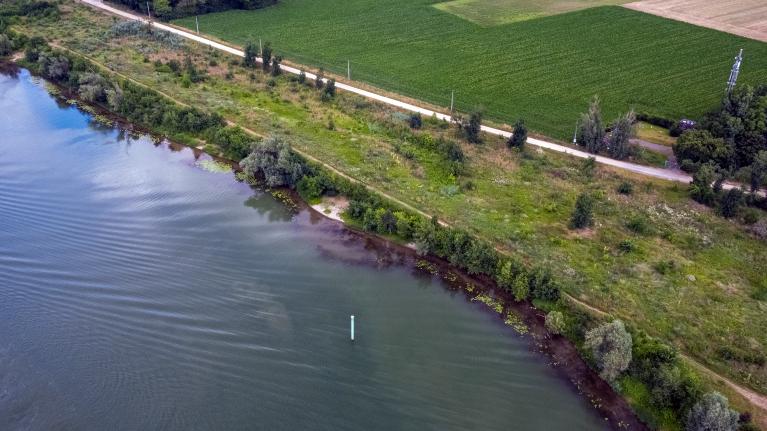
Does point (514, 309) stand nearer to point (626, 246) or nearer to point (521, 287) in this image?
point (521, 287)

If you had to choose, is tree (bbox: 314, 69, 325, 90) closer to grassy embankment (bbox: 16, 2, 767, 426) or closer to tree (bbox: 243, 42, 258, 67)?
grassy embankment (bbox: 16, 2, 767, 426)

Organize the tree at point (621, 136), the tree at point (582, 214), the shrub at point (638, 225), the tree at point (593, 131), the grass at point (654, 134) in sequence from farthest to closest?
1. the grass at point (654, 134)
2. the tree at point (593, 131)
3. the tree at point (621, 136)
4. the shrub at point (638, 225)
5. the tree at point (582, 214)

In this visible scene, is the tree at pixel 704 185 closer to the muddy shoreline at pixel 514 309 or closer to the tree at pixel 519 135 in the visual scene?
the tree at pixel 519 135

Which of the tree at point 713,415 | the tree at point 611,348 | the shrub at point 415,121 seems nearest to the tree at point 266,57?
the shrub at point 415,121

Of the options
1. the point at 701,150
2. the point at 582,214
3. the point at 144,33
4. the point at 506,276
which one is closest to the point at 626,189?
the point at 582,214

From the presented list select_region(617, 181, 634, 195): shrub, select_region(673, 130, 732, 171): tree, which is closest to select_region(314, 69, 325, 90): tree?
select_region(617, 181, 634, 195): shrub

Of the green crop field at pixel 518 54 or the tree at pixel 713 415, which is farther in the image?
the green crop field at pixel 518 54
